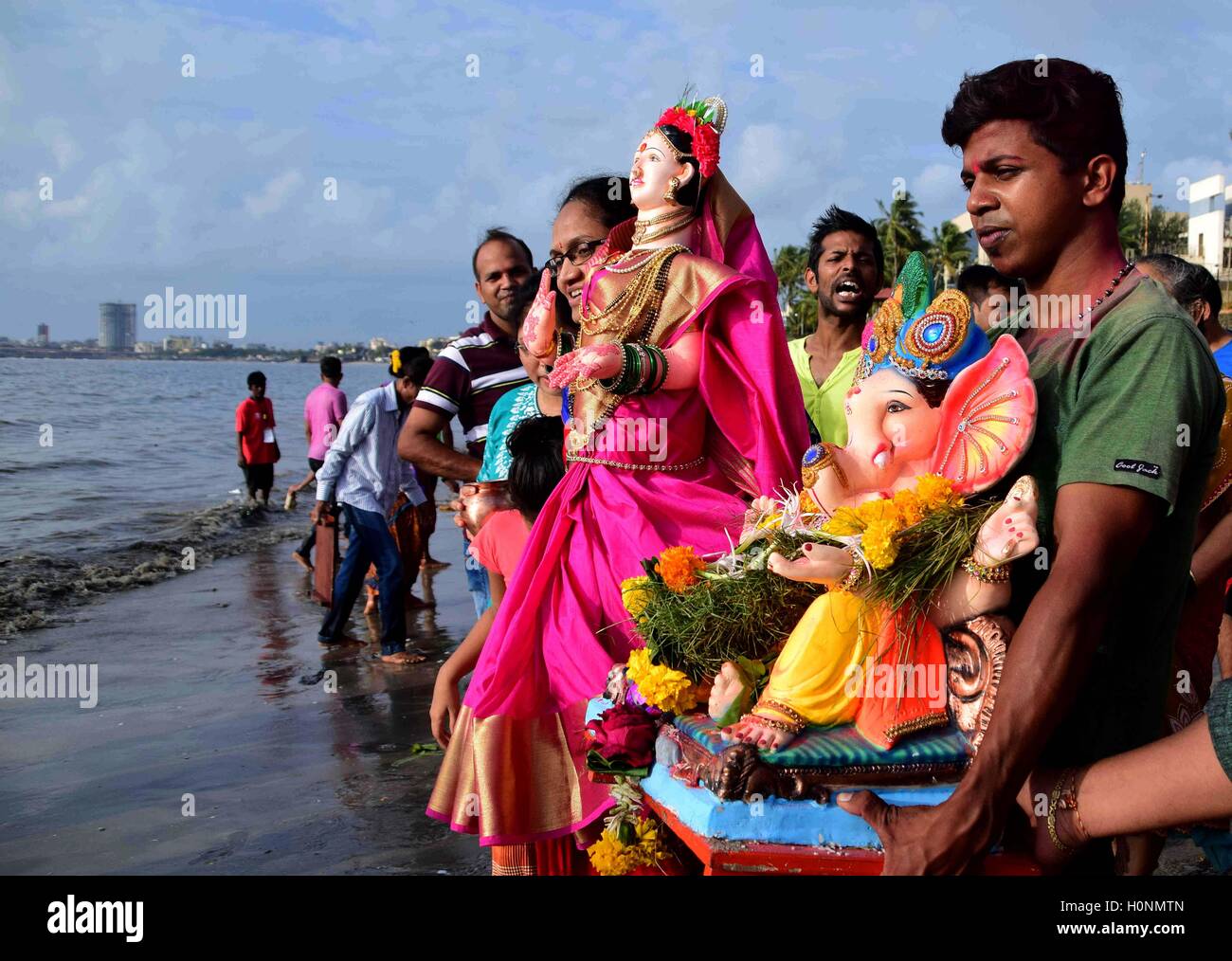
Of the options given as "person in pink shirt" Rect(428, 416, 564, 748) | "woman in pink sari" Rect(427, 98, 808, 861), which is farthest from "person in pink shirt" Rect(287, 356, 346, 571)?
"woman in pink sari" Rect(427, 98, 808, 861)

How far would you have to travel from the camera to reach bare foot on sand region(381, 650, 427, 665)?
A: 25.2 feet

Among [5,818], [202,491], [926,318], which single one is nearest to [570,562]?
[926,318]

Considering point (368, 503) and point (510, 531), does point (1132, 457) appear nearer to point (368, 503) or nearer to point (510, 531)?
point (510, 531)

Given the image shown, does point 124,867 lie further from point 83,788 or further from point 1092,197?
point 1092,197

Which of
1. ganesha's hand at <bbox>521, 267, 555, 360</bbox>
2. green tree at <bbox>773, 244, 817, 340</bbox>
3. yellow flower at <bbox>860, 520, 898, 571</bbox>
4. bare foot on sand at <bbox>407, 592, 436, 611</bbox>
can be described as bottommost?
bare foot on sand at <bbox>407, 592, 436, 611</bbox>

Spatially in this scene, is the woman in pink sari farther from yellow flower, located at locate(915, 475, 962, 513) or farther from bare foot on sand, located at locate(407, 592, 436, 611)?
bare foot on sand, located at locate(407, 592, 436, 611)

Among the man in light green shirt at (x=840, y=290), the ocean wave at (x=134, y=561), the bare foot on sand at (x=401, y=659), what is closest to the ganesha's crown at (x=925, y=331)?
the man in light green shirt at (x=840, y=290)

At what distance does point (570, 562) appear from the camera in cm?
311

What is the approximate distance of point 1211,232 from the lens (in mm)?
50094

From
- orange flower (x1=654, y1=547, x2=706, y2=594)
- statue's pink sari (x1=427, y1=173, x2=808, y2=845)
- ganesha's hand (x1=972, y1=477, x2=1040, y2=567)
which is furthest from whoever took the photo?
statue's pink sari (x1=427, y1=173, x2=808, y2=845)

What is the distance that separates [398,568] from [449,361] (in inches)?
113

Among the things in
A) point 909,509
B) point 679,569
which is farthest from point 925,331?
point 679,569

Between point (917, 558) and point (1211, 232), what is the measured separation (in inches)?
2189

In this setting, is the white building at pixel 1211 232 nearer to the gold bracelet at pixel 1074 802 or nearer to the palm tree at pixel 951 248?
the palm tree at pixel 951 248
